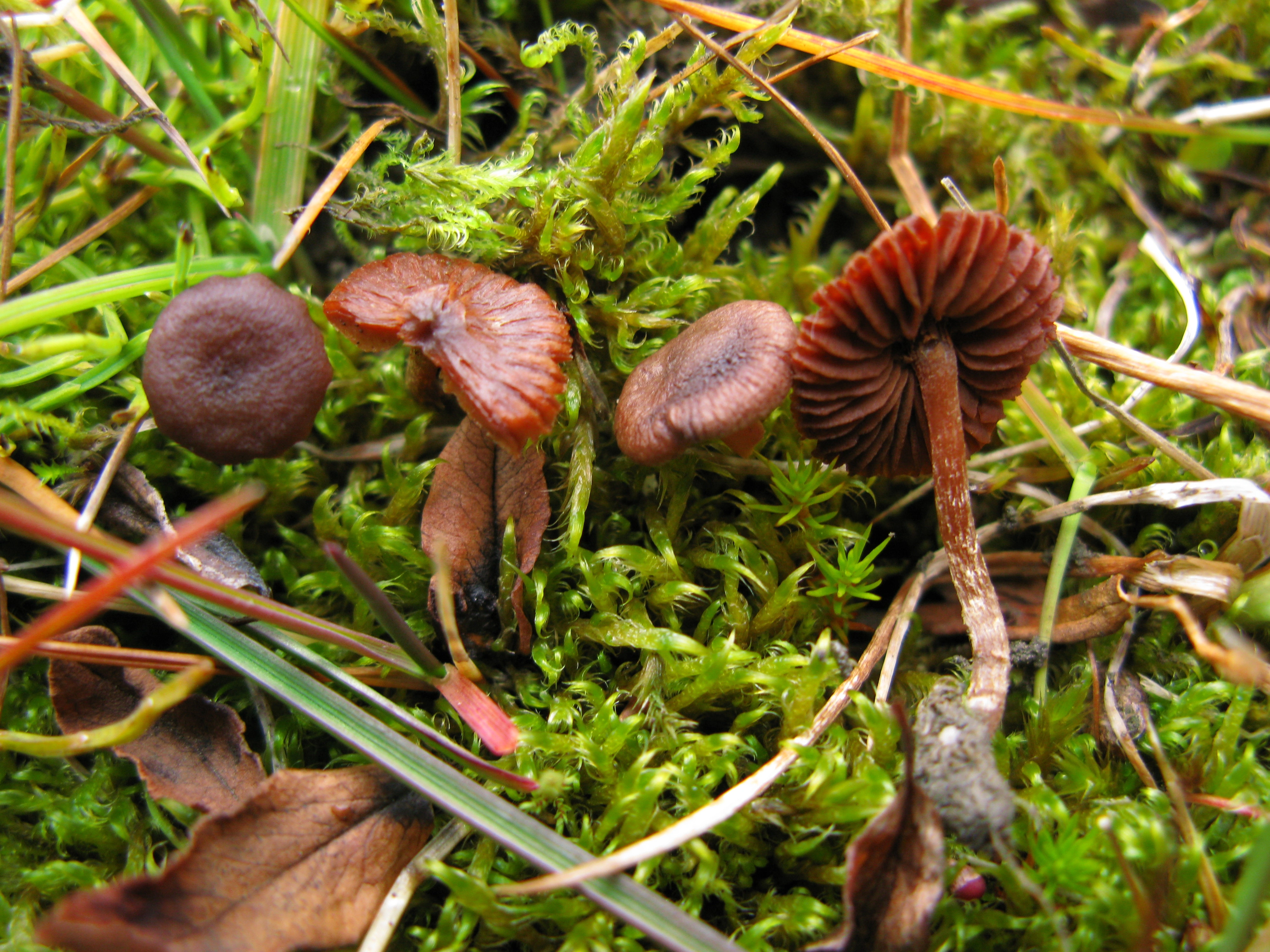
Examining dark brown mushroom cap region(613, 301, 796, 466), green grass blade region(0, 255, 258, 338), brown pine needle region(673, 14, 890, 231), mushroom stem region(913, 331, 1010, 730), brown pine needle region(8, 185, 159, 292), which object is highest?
brown pine needle region(673, 14, 890, 231)

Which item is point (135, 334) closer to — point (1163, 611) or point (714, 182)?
point (714, 182)

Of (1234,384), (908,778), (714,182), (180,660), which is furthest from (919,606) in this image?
(180,660)

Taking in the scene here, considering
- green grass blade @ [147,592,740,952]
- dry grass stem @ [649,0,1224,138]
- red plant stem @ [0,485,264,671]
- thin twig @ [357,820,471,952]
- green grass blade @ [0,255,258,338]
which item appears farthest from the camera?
dry grass stem @ [649,0,1224,138]

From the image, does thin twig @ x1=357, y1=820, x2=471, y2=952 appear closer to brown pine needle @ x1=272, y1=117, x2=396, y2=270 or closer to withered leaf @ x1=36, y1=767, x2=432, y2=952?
withered leaf @ x1=36, y1=767, x2=432, y2=952

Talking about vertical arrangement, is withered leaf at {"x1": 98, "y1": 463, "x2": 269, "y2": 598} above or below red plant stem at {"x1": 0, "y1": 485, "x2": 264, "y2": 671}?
below

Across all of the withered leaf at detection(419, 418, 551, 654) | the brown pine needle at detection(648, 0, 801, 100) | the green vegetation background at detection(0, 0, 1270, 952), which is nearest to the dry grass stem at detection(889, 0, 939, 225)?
the green vegetation background at detection(0, 0, 1270, 952)

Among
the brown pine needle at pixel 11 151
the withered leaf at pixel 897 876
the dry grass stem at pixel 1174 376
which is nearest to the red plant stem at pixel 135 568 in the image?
the brown pine needle at pixel 11 151

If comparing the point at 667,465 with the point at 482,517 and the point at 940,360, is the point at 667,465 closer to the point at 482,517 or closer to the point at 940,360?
the point at 482,517

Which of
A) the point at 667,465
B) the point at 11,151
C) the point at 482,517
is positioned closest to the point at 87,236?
the point at 11,151

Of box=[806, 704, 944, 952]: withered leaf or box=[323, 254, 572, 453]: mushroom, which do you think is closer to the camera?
box=[806, 704, 944, 952]: withered leaf
